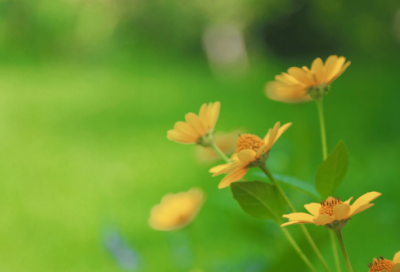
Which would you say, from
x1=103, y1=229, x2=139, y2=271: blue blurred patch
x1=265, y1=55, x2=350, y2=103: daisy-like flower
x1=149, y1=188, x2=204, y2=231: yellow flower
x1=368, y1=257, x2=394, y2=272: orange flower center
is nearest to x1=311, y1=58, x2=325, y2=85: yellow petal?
x1=265, y1=55, x2=350, y2=103: daisy-like flower

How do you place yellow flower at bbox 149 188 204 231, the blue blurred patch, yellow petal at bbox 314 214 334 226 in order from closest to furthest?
yellow petal at bbox 314 214 334 226 < yellow flower at bbox 149 188 204 231 < the blue blurred patch

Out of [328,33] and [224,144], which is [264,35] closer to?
[328,33]

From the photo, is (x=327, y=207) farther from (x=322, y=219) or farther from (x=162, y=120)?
(x=162, y=120)

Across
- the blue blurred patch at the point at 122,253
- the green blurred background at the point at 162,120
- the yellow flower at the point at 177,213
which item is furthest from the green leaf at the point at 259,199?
the blue blurred patch at the point at 122,253

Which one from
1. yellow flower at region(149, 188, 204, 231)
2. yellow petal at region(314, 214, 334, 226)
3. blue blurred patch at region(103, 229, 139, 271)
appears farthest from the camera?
blue blurred patch at region(103, 229, 139, 271)

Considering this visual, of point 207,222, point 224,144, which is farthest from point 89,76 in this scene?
point 224,144

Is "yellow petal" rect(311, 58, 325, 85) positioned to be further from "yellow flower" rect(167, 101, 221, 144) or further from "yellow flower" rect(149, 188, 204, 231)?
"yellow flower" rect(149, 188, 204, 231)

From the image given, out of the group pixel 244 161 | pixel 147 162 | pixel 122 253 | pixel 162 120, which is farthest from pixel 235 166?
pixel 162 120
